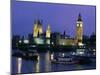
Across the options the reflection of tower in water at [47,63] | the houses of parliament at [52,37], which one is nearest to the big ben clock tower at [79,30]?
the houses of parliament at [52,37]

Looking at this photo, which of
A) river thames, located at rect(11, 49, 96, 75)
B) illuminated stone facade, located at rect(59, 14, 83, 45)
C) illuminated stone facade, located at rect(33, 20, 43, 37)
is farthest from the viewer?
illuminated stone facade, located at rect(59, 14, 83, 45)

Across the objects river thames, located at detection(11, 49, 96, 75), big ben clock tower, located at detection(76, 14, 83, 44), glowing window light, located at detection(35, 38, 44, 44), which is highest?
big ben clock tower, located at detection(76, 14, 83, 44)

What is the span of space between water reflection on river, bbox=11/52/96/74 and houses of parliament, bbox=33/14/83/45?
0.18 metres

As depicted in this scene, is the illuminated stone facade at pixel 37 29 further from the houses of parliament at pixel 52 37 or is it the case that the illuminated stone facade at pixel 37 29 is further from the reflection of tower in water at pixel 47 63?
the reflection of tower in water at pixel 47 63

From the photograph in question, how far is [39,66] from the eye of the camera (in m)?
3.68

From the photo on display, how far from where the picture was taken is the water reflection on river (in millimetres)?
3559

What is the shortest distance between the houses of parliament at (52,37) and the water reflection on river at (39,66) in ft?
0.58

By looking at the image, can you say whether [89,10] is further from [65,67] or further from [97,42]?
[65,67]

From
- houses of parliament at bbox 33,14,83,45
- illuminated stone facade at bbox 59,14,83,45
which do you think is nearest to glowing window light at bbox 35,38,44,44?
houses of parliament at bbox 33,14,83,45

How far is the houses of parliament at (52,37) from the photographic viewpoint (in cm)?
368

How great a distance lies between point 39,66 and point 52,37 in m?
0.40

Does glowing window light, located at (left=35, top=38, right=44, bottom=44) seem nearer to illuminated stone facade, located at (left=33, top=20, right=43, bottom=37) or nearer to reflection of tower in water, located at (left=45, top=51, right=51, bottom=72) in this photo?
illuminated stone facade, located at (left=33, top=20, right=43, bottom=37)

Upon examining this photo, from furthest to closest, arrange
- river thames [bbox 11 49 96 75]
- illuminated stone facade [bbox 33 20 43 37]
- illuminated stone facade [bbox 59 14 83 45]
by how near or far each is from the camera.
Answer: illuminated stone facade [bbox 59 14 83 45] → illuminated stone facade [bbox 33 20 43 37] → river thames [bbox 11 49 96 75]

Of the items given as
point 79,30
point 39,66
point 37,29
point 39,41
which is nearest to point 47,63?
point 39,66
